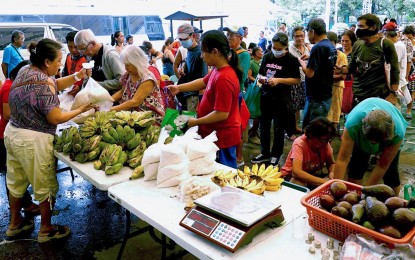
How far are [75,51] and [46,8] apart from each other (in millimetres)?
8862

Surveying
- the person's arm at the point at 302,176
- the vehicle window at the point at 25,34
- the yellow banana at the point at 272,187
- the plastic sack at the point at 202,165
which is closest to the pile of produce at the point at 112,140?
the plastic sack at the point at 202,165

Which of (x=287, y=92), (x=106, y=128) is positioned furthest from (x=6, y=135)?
(x=287, y=92)

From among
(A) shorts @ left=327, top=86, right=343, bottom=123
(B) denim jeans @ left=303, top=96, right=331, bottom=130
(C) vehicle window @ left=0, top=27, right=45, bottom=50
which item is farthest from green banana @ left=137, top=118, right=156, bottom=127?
(C) vehicle window @ left=0, top=27, right=45, bottom=50

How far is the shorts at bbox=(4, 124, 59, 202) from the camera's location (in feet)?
8.89

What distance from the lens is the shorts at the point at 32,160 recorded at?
271 centimetres

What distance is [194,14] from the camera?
29.6 feet

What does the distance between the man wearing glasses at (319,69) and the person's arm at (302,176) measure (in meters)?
1.66

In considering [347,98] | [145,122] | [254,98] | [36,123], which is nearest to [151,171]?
[145,122]

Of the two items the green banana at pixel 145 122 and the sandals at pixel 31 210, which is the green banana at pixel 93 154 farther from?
the sandals at pixel 31 210

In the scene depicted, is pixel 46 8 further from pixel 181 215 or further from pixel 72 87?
pixel 181 215

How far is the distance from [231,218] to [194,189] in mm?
492

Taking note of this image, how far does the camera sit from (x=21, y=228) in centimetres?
325

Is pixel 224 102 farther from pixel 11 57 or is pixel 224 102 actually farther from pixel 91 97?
pixel 11 57

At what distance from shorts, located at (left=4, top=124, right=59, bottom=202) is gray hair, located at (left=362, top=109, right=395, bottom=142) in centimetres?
234
